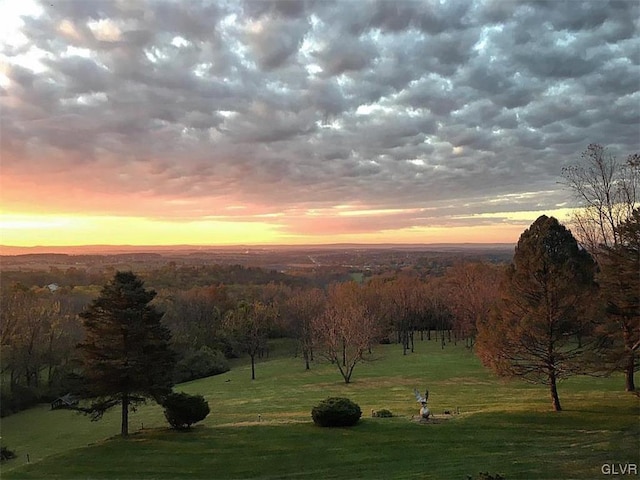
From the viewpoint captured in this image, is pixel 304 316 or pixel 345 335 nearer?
pixel 345 335

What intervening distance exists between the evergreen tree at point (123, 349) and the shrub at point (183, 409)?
580mm

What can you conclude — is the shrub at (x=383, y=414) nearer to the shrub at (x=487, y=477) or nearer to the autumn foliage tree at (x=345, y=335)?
the shrub at (x=487, y=477)

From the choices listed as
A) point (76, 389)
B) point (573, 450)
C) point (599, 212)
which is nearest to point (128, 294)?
point (76, 389)

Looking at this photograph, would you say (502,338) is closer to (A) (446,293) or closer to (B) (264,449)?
(B) (264,449)

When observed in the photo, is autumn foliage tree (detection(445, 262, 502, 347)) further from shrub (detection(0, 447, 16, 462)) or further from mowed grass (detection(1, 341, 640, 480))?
shrub (detection(0, 447, 16, 462))

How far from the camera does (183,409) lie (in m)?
23.3

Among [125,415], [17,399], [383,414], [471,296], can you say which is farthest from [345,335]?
[17,399]

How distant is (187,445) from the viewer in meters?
20.7

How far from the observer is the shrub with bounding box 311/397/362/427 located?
22438 mm

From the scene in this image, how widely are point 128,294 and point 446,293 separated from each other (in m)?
59.4

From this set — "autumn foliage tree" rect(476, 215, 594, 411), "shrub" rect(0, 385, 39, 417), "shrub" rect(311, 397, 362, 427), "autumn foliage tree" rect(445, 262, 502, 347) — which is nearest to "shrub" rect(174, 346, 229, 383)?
"shrub" rect(0, 385, 39, 417)

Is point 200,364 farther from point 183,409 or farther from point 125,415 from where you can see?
point 183,409

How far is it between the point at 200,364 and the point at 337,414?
123 ft

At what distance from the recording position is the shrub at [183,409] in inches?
915
